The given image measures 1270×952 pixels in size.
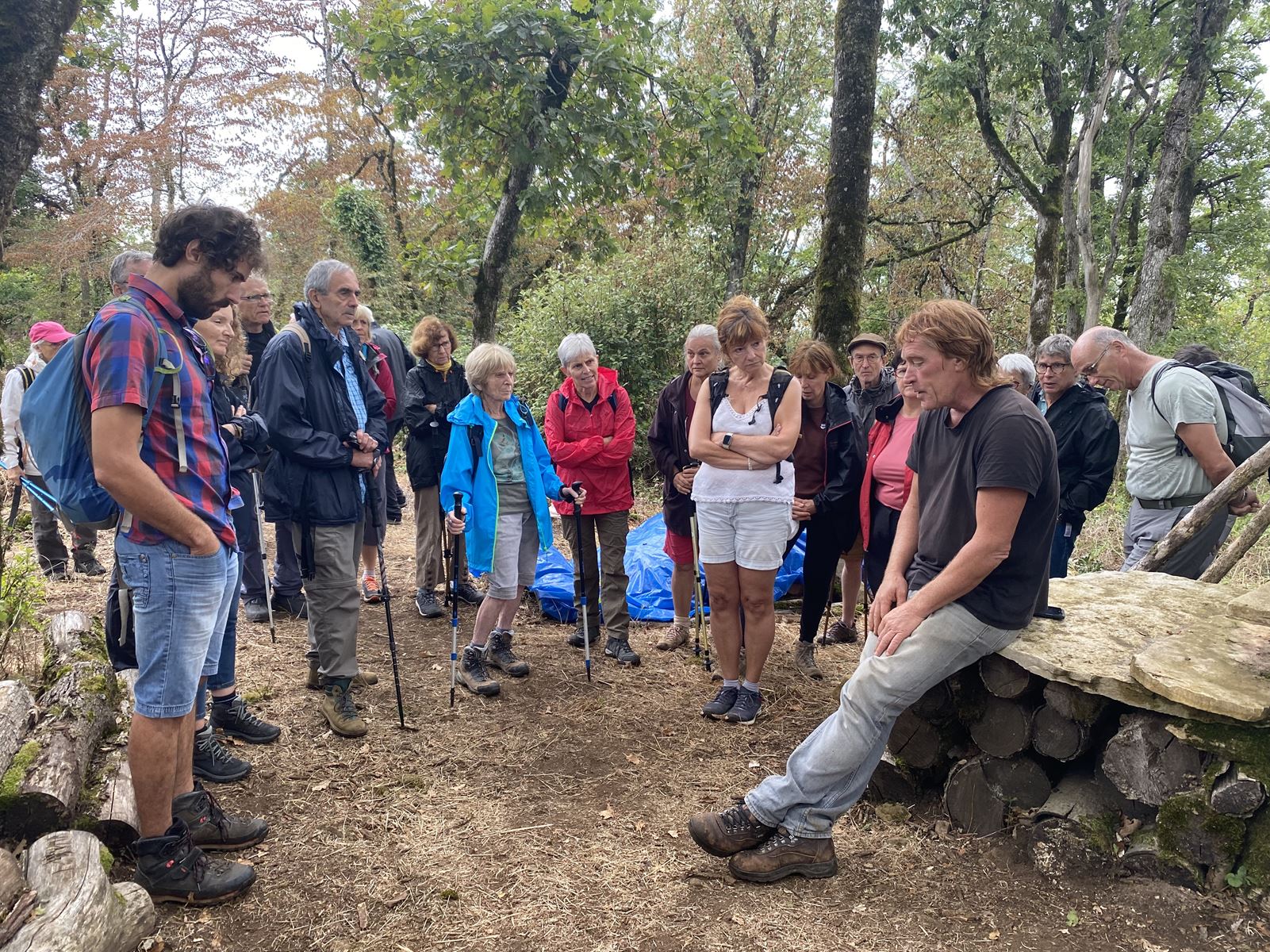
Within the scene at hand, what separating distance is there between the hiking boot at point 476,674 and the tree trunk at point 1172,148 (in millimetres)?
11993

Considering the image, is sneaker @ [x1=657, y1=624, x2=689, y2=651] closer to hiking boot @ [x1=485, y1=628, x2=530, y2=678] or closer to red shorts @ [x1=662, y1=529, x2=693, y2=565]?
red shorts @ [x1=662, y1=529, x2=693, y2=565]

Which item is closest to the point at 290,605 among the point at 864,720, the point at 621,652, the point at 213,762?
the point at 213,762

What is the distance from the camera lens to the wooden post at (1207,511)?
372 centimetres

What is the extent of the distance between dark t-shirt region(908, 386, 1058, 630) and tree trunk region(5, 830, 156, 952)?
2916 mm

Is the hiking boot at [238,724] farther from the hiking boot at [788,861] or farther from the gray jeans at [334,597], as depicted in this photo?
the hiking boot at [788,861]

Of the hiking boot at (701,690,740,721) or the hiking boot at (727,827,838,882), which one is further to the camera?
the hiking boot at (701,690,740,721)

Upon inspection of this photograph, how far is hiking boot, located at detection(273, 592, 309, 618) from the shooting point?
5.73 meters

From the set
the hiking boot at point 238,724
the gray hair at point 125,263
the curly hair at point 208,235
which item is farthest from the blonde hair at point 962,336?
the gray hair at point 125,263

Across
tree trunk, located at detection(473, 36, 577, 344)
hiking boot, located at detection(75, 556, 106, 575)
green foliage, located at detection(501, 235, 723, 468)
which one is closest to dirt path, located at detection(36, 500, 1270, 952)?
hiking boot, located at detection(75, 556, 106, 575)

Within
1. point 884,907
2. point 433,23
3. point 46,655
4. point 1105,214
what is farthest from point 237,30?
point 884,907

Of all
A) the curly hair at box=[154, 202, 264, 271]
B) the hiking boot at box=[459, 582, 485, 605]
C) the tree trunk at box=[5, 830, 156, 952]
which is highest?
the curly hair at box=[154, 202, 264, 271]

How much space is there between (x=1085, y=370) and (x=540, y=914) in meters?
4.06

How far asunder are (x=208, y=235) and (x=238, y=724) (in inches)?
97.6

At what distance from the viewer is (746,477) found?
4.09m
